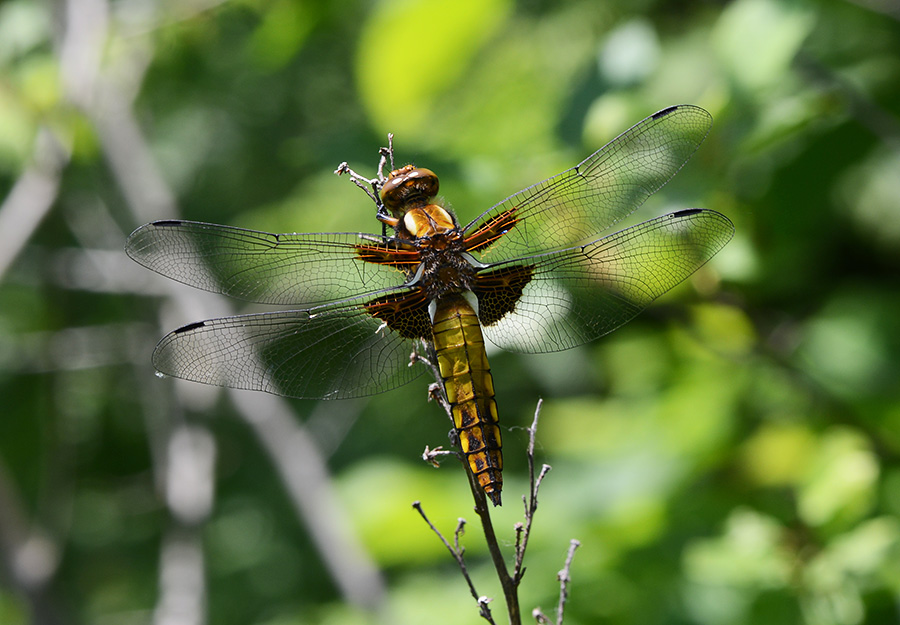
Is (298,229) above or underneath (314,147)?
above

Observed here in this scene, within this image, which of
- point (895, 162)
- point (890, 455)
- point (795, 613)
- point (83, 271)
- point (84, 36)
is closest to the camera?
point (795, 613)

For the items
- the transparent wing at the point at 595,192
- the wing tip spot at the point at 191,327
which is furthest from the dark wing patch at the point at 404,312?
the wing tip spot at the point at 191,327

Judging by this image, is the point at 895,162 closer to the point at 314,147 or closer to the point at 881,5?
the point at 881,5

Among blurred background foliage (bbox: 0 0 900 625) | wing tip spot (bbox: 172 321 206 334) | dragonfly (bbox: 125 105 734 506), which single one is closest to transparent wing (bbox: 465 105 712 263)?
dragonfly (bbox: 125 105 734 506)

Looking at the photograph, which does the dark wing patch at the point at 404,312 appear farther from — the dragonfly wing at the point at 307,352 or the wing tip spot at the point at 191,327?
the wing tip spot at the point at 191,327

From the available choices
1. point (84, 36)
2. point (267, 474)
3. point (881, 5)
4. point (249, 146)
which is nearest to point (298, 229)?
point (84, 36)

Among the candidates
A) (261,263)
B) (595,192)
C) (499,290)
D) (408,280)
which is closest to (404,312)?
(408,280)

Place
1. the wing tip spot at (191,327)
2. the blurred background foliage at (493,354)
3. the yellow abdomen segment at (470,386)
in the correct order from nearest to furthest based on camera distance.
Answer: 1. the yellow abdomen segment at (470,386)
2. the wing tip spot at (191,327)
3. the blurred background foliage at (493,354)
